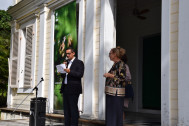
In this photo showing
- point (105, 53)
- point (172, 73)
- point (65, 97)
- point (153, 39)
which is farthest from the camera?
point (153, 39)

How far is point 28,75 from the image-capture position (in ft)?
35.2

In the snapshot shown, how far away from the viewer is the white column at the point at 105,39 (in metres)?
Answer: 6.98

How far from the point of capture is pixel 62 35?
28.8ft

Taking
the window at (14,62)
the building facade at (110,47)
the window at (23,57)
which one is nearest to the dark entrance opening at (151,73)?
the building facade at (110,47)

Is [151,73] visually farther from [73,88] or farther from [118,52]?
[118,52]

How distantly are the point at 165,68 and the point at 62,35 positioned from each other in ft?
13.1

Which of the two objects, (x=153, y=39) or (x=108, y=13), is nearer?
(x=108, y=13)

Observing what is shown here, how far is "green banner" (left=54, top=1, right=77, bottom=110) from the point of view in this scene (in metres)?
8.28

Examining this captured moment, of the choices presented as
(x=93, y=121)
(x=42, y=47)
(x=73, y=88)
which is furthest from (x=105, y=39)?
(x=42, y=47)

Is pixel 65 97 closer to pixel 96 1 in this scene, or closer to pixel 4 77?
pixel 96 1

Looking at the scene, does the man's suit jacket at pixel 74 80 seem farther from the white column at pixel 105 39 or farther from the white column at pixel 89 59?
the white column at pixel 89 59

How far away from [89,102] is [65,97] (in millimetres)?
1383
